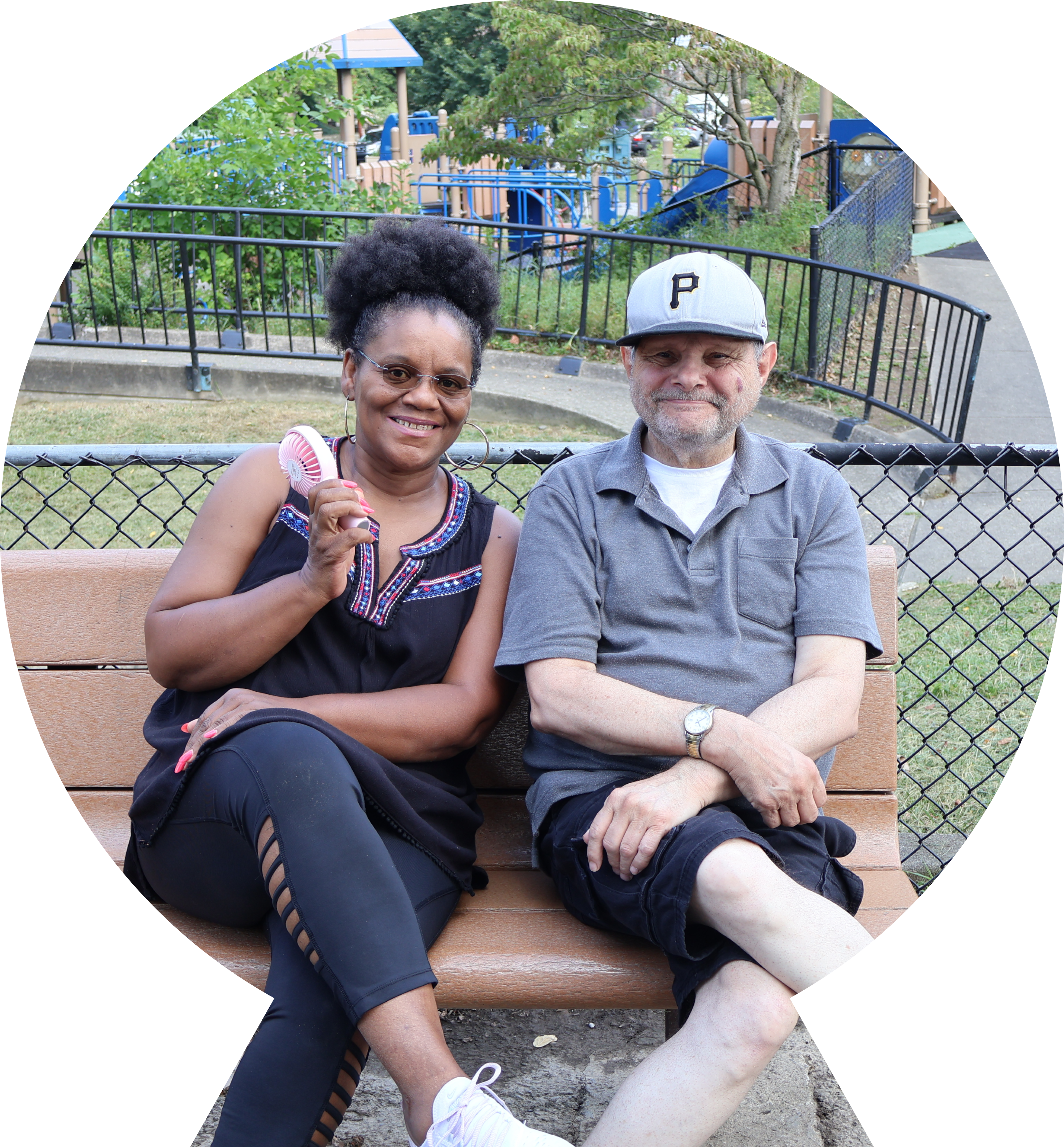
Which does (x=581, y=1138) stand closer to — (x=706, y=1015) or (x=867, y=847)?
(x=706, y=1015)

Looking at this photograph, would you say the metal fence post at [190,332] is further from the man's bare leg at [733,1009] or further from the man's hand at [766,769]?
the man's bare leg at [733,1009]

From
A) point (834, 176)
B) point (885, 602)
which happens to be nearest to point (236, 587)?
point (885, 602)

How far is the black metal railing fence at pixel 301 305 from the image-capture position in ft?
31.5

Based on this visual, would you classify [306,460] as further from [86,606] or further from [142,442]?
[142,442]

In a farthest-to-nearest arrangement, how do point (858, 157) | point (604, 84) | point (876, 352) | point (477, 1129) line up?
point (858, 157) → point (604, 84) → point (876, 352) → point (477, 1129)

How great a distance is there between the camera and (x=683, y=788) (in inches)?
89.4

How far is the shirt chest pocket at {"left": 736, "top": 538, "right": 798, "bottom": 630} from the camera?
8.34ft

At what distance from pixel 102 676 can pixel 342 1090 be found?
139 centimetres

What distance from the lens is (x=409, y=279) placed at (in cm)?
268

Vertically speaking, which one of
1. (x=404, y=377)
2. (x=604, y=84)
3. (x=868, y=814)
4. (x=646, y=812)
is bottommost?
(x=868, y=814)

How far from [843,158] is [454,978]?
49.2 feet

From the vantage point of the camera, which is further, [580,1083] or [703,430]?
[580,1083]

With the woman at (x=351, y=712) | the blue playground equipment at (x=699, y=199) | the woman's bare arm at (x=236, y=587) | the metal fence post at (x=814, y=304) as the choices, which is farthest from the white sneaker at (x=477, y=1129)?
the blue playground equipment at (x=699, y=199)

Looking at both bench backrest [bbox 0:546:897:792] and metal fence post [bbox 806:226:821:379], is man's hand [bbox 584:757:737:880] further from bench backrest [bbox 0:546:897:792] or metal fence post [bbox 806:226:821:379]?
metal fence post [bbox 806:226:821:379]
